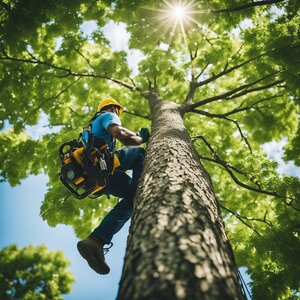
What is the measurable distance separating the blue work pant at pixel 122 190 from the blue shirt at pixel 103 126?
0.70ft

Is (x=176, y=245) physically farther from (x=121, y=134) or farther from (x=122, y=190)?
(x=122, y=190)

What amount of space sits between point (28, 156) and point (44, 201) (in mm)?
1720

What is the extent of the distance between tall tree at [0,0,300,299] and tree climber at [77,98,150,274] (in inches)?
13.6

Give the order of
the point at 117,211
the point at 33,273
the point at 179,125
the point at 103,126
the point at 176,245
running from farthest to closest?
the point at 33,273, the point at 179,125, the point at 103,126, the point at 117,211, the point at 176,245

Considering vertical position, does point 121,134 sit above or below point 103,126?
below

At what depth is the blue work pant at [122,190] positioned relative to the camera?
302 cm

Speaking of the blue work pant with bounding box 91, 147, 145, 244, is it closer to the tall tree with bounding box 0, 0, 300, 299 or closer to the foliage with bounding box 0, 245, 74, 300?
the tall tree with bounding box 0, 0, 300, 299

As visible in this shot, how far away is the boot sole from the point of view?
279 cm

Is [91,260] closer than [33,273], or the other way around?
[91,260]

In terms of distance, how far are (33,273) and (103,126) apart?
23288mm

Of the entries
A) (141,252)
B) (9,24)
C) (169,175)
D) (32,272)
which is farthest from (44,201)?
(32,272)

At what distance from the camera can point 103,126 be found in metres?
3.42

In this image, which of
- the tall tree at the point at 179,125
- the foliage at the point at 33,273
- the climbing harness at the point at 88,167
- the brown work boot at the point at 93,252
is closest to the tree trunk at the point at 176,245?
the tall tree at the point at 179,125

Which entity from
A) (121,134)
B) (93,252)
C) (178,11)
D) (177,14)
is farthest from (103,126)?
(177,14)
